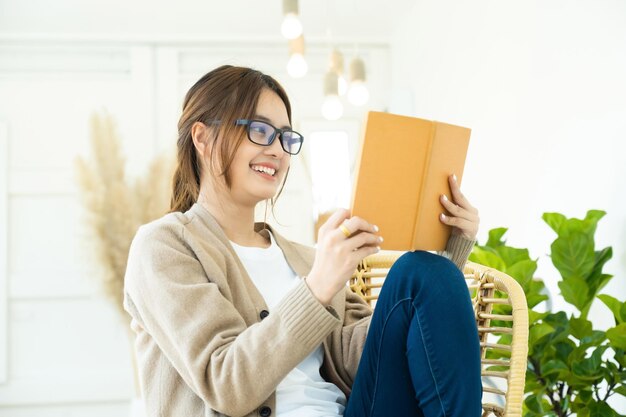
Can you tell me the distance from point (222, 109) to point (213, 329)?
455mm

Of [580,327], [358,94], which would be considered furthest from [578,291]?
[358,94]

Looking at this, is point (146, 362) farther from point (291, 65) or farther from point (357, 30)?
point (357, 30)

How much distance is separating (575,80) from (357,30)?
2.61 m

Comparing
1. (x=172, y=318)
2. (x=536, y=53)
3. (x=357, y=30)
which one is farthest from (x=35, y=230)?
(x=172, y=318)

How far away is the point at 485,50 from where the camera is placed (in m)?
2.90

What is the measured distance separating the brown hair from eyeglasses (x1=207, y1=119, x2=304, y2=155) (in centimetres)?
1

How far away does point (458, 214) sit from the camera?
4.09 feet

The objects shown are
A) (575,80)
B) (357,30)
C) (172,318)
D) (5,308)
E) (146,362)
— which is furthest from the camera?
(357,30)

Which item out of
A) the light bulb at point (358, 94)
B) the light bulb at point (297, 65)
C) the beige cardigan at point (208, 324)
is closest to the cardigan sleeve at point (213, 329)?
the beige cardigan at point (208, 324)

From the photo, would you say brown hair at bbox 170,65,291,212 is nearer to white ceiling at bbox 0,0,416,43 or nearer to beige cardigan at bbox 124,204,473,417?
beige cardigan at bbox 124,204,473,417

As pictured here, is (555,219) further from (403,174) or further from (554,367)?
(403,174)

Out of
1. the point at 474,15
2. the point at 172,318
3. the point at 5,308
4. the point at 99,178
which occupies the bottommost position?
the point at 5,308

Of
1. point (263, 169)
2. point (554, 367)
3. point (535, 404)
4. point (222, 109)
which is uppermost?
point (222, 109)

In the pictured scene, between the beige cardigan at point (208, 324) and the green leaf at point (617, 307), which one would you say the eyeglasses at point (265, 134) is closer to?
the beige cardigan at point (208, 324)
